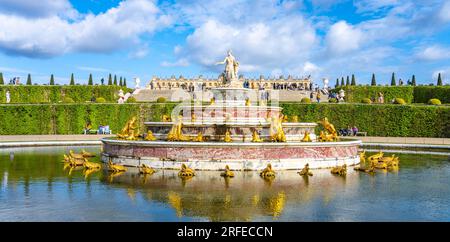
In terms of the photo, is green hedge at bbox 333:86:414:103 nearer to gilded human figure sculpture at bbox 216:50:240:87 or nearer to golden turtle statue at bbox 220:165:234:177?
gilded human figure sculpture at bbox 216:50:240:87

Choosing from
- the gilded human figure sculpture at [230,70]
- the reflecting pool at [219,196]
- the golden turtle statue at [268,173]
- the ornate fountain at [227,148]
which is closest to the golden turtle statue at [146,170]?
the reflecting pool at [219,196]

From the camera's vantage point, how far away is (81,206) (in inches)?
537

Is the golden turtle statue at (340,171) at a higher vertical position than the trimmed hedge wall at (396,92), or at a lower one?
lower

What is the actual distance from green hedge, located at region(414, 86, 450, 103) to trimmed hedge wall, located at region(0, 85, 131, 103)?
4448cm

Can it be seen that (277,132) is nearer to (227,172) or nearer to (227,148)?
(227,148)

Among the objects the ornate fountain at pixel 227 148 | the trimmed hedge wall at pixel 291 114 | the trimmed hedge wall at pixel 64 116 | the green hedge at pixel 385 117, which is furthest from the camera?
the trimmed hedge wall at pixel 64 116

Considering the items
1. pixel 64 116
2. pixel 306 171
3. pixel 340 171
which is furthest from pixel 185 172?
pixel 64 116

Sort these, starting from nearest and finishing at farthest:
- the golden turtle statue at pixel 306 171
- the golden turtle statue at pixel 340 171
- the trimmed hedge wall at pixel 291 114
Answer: the golden turtle statue at pixel 306 171
the golden turtle statue at pixel 340 171
the trimmed hedge wall at pixel 291 114

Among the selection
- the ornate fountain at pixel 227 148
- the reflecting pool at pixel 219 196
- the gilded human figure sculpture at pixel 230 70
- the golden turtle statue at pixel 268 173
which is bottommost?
the reflecting pool at pixel 219 196

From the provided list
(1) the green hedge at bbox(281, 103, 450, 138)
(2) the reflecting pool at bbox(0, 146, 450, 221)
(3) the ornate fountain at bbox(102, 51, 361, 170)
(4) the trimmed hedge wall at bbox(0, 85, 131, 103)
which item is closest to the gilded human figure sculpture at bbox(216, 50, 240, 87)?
(3) the ornate fountain at bbox(102, 51, 361, 170)

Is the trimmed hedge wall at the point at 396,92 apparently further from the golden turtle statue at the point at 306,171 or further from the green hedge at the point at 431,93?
the golden turtle statue at the point at 306,171

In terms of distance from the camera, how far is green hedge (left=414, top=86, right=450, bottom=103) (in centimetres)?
5925

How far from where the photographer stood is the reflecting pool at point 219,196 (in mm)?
12656
